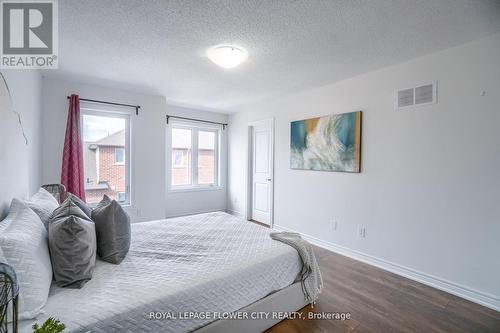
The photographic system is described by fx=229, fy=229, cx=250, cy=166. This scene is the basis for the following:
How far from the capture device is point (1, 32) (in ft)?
5.98

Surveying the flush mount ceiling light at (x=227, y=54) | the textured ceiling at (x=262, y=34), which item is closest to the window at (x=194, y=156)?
the textured ceiling at (x=262, y=34)

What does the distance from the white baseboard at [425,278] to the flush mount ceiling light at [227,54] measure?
2.84 meters

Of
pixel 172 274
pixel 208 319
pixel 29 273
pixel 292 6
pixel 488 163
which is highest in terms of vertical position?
pixel 292 6

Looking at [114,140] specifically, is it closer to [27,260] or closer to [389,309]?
[27,260]

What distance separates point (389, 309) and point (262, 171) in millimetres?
3140

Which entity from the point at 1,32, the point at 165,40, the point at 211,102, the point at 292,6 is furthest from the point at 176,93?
the point at 292,6

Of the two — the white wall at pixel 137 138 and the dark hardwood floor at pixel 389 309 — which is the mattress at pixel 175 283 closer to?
the dark hardwood floor at pixel 389 309

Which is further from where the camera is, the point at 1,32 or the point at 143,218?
the point at 143,218

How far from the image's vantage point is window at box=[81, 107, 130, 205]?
12.1 feet

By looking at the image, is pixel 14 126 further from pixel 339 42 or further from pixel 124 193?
pixel 339 42

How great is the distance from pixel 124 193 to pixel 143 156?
0.71m

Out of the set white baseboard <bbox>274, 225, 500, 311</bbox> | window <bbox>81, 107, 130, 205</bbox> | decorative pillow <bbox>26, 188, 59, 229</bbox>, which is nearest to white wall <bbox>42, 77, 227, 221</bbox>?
window <bbox>81, 107, 130, 205</bbox>

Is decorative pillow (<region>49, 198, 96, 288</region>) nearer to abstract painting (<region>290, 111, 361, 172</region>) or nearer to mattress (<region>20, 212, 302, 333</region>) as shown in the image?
mattress (<region>20, 212, 302, 333</region>)

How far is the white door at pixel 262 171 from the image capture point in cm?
453
